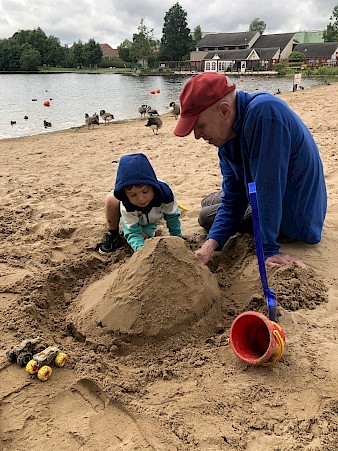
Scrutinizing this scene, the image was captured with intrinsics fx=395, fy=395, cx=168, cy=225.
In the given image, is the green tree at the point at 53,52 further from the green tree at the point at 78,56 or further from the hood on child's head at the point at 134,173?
the hood on child's head at the point at 134,173

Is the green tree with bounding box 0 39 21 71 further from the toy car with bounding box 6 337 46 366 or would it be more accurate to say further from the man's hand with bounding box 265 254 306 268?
the toy car with bounding box 6 337 46 366

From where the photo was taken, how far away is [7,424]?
1590 mm

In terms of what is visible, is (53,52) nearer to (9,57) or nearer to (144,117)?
(9,57)

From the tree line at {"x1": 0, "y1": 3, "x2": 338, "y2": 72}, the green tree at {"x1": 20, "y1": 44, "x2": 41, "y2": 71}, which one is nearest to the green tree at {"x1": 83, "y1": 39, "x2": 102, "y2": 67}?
the tree line at {"x1": 0, "y1": 3, "x2": 338, "y2": 72}

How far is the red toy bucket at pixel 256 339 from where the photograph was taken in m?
1.72

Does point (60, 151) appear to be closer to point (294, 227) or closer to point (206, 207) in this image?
point (206, 207)

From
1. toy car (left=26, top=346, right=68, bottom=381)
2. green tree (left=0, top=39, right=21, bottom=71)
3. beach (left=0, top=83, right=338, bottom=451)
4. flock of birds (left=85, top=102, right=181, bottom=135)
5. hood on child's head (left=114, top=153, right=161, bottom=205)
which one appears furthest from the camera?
green tree (left=0, top=39, right=21, bottom=71)

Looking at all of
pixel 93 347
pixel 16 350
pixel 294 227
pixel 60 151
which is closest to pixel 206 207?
pixel 294 227

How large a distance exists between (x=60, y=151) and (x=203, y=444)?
22.9ft

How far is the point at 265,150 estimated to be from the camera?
2330 millimetres

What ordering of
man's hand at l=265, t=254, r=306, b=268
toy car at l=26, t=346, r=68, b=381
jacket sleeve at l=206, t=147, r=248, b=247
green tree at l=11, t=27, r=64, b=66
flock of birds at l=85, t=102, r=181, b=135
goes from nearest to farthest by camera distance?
toy car at l=26, t=346, r=68, b=381, man's hand at l=265, t=254, r=306, b=268, jacket sleeve at l=206, t=147, r=248, b=247, flock of birds at l=85, t=102, r=181, b=135, green tree at l=11, t=27, r=64, b=66

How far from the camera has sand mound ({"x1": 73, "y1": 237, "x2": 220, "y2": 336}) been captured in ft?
6.94

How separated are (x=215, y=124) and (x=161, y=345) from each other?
1281 mm

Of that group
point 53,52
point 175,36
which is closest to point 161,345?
point 53,52
